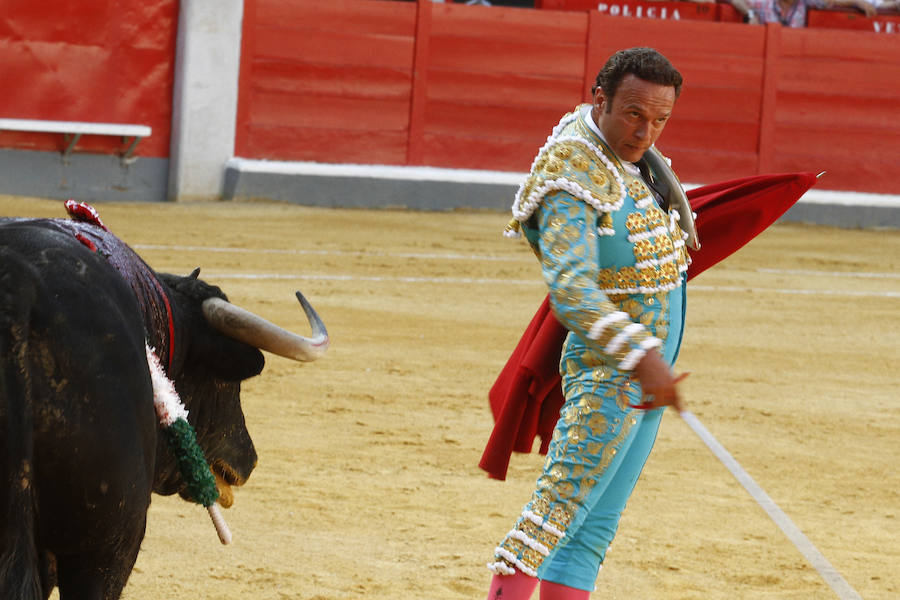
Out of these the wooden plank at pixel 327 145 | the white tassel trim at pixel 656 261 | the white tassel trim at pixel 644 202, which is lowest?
the wooden plank at pixel 327 145

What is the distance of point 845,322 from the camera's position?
7594 millimetres

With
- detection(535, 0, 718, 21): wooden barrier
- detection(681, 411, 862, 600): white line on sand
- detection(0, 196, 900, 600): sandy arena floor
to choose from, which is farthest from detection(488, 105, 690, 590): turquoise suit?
detection(535, 0, 718, 21): wooden barrier

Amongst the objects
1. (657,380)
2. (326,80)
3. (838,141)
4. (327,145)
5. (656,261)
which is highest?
(656,261)

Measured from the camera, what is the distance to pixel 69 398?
1.89 metres

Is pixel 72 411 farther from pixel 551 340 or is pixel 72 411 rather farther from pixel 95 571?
pixel 551 340

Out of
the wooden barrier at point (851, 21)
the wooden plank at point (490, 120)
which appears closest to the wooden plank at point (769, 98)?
the wooden barrier at point (851, 21)

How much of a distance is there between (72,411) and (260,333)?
465mm

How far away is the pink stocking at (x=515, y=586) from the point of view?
7.70 feet

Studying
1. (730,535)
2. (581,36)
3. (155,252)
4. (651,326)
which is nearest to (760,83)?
(581,36)

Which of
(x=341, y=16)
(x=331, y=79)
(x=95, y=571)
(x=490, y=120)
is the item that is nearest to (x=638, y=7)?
(x=490, y=120)

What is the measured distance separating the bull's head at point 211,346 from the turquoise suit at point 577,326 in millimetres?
425

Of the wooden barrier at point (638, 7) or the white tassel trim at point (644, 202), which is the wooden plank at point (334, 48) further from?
the white tassel trim at point (644, 202)

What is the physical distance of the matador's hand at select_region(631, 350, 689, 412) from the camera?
2.09 m

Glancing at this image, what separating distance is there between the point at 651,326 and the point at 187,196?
9.30 m
